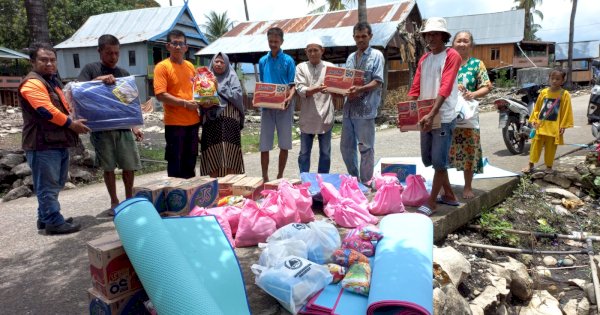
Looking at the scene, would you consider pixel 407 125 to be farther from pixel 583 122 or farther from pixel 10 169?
pixel 583 122

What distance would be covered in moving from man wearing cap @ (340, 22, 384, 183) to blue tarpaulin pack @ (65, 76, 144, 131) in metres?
2.28

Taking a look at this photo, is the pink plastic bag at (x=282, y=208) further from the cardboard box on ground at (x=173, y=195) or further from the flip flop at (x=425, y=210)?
the flip flop at (x=425, y=210)

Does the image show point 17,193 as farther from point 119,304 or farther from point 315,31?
point 315,31

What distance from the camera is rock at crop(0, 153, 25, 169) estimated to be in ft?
21.7

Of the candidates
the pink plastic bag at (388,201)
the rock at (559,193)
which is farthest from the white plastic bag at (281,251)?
the rock at (559,193)

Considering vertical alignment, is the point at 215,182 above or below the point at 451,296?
above

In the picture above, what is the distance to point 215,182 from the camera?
4.20 meters

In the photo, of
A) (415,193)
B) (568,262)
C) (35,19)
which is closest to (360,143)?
(415,193)

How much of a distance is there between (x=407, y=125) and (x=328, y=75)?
3.58ft

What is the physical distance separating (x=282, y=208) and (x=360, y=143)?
1.50 meters

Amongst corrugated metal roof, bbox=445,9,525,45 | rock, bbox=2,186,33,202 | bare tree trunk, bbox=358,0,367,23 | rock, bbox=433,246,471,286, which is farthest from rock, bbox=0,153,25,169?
corrugated metal roof, bbox=445,9,525,45

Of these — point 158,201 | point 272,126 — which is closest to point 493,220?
point 272,126

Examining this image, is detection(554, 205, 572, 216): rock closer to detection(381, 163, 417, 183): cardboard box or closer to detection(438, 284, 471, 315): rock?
detection(381, 163, 417, 183): cardboard box

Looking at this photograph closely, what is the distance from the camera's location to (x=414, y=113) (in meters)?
3.88
